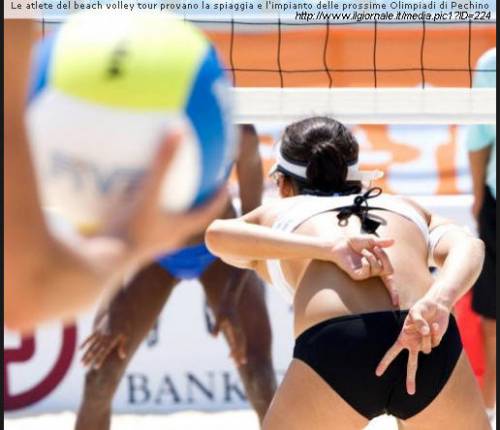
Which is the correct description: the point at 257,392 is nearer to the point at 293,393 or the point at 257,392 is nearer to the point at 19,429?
the point at 19,429

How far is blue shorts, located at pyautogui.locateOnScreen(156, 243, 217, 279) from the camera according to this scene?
4.63 meters

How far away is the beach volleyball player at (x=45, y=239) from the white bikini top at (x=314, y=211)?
57.4 inches

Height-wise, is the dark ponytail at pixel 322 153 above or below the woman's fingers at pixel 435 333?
above

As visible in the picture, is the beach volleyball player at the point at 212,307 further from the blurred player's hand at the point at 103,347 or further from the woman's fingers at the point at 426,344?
the woman's fingers at the point at 426,344

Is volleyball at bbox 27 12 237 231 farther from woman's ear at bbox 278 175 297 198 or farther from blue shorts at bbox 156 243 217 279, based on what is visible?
blue shorts at bbox 156 243 217 279

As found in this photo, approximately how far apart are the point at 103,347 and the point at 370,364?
1.92 meters

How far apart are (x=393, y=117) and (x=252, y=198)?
609 millimetres

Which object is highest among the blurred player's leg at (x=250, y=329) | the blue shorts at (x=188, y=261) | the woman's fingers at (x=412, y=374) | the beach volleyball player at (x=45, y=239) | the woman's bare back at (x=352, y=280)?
the beach volleyball player at (x=45, y=239)

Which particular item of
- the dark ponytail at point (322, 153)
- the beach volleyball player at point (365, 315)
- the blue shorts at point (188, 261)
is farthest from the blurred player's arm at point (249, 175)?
the beach volleyball player at point (365, 315)

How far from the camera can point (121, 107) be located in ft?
6.19

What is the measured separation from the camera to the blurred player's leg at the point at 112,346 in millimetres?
4551

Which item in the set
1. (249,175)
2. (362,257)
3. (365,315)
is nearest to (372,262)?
(362,257)

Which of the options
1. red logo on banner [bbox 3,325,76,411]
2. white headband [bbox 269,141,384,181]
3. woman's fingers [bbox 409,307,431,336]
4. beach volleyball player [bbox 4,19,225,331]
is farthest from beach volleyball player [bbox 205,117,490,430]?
red logo on banner [bbox 3,325,76,411]

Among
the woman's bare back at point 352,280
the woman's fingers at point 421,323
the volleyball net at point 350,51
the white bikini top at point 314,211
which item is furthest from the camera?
the volleyball net at point 350,51
